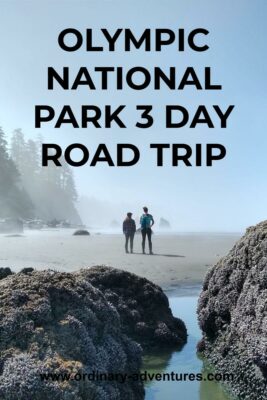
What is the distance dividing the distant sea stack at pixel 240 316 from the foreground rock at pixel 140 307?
0.75 meters

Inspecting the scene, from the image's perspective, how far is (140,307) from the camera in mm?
8961

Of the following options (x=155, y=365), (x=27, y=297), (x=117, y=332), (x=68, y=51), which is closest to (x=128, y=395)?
(x=117, y=332)

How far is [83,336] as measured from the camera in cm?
500

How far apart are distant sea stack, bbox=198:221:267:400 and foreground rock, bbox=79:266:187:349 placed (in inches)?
29.4

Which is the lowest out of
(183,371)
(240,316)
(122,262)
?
(183,371)

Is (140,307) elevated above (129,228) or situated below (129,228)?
below

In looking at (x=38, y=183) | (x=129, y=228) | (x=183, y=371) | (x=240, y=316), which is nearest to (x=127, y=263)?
(x=129, y=228)

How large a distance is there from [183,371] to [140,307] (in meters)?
1.79

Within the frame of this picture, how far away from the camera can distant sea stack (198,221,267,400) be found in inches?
232

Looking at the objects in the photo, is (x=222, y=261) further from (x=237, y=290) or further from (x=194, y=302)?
(x=194, y=302)

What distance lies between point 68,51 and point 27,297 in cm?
482

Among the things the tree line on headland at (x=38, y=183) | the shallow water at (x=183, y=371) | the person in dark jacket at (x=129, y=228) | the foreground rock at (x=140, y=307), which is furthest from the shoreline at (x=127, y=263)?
the tree line on headland at (x=38, y=183)

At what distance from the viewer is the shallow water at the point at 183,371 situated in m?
6.35

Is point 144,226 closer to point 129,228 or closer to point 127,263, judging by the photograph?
point 129,228
